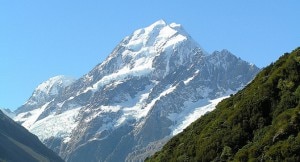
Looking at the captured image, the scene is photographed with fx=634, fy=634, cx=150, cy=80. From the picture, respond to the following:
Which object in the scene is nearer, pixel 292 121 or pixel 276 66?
pixel 292 121

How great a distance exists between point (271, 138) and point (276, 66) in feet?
62.5

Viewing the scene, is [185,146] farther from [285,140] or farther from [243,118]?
[285,140]

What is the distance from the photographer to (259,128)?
5972 cm

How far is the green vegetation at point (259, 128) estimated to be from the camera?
175ft

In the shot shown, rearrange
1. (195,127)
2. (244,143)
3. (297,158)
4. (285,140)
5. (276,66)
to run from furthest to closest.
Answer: (195,127) → (276,66) → (244,143) → (285,140) → (297,158)

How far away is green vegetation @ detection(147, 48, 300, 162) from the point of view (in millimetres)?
53219

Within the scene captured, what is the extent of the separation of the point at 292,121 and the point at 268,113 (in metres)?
6.90

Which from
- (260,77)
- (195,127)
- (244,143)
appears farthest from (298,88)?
(195,127)

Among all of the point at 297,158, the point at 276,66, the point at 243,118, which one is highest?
the point at 276,66

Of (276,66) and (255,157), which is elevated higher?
(276,66)

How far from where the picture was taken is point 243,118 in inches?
2438

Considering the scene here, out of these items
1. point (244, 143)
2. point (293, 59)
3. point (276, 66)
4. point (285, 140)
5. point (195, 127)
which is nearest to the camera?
point (285, 140)

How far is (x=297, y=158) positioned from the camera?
49094 millimetres

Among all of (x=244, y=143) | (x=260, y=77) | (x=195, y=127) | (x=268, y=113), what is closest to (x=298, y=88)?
(x=268, y=113)
